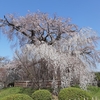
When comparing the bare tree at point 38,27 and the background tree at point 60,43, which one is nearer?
the background tree at point 60,43

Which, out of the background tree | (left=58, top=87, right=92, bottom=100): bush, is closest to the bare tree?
the background tree

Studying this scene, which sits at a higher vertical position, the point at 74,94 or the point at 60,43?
the point at 60,43

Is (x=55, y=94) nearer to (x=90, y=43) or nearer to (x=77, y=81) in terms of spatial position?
(x=77, y=81)

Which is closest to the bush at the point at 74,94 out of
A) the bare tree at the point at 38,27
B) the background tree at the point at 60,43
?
the background tree at the point at 60,43

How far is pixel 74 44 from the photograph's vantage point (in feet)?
45.3

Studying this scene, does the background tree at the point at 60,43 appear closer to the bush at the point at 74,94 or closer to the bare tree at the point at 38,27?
the bare tree at the point at 38,27

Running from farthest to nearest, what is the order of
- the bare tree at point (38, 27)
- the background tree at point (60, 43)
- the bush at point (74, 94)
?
the bare tree at point (38, 27) → the background tree at point (60, 43) → the bush at point (74, 94)

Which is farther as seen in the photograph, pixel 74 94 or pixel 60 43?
pixel 60 43

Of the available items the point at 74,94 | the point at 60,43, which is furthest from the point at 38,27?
the point at 74,94

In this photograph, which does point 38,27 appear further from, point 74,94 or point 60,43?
point 74,94

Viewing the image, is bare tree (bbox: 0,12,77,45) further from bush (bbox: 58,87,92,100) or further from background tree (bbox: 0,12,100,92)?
bush (bbox: 58,87,92,100)

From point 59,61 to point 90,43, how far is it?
3.24 m

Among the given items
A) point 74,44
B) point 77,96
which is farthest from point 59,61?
point 77,96

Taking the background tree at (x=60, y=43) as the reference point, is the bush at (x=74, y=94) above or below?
below
